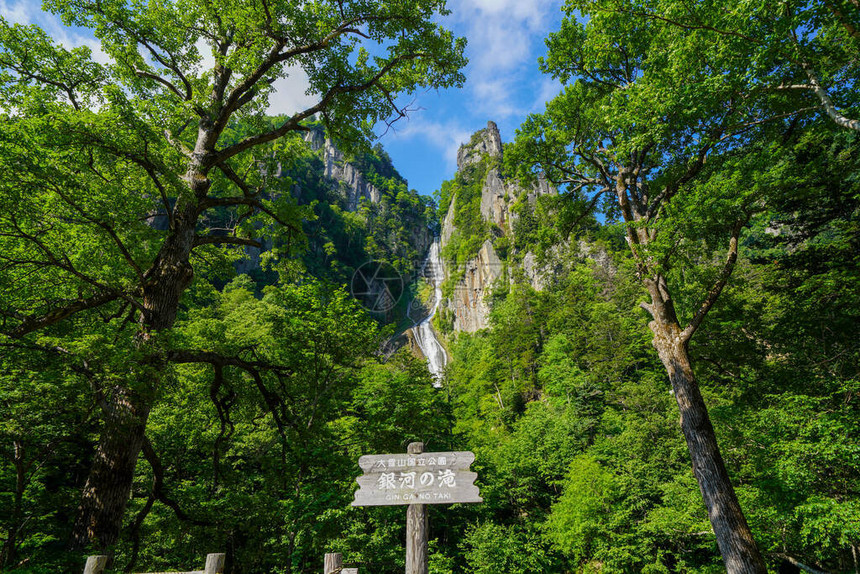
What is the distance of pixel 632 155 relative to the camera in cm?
728

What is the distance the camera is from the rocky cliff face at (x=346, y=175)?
75812mm

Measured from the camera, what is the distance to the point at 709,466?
203 inches

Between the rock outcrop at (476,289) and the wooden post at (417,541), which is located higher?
the rock outcrop at (476,289)

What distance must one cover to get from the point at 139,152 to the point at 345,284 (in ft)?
17.2

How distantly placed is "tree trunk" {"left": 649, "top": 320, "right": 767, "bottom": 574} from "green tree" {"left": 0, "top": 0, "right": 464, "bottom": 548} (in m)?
6.40

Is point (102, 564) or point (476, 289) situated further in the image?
point (476, 289)

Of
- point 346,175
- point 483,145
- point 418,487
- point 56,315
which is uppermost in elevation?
point 483,145

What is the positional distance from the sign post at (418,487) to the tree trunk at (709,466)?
4.09 m

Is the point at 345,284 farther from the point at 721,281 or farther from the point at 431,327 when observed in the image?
the point at 431,327

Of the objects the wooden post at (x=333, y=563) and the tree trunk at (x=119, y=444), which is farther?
the tree trunk at (x=119, y=444)

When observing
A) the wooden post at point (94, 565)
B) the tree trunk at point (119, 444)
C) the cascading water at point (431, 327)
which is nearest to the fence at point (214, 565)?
the wooden post at point (94, 565)

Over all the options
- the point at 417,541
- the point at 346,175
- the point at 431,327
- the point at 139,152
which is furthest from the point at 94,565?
the point at 346,175

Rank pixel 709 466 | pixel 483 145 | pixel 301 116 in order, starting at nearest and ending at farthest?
pixel 709 466
pixel 301 116
pixel 483 145

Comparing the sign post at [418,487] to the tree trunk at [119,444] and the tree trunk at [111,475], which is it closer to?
the tree trunk at [119,444]
